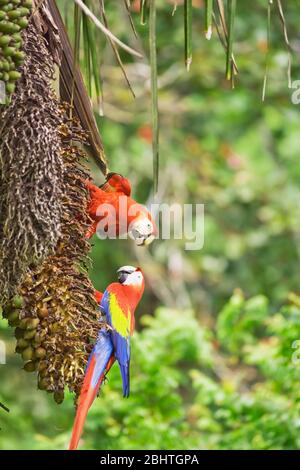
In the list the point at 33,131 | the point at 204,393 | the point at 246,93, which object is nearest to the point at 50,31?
the point at 33,131

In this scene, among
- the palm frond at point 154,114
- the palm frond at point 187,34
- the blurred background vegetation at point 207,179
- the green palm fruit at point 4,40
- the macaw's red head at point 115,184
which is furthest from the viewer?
the blurred background vegetation at point 207,179

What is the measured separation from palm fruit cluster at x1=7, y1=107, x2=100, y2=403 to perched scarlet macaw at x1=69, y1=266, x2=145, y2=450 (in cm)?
3

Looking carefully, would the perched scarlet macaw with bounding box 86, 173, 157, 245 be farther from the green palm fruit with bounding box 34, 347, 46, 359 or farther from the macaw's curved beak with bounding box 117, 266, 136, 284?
the green palm fruit with bounding box 34, 347, 46, 359

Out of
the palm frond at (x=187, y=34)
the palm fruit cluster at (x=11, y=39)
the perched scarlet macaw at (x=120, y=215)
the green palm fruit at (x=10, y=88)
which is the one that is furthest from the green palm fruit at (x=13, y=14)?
the perched scarlet macaw at (x=120, y=215)

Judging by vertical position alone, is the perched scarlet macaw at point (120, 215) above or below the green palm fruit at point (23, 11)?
below

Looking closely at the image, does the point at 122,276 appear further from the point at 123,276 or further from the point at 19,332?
the point at 19,332

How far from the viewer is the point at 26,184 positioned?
2135mm

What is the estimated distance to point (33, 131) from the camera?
7.02 ft

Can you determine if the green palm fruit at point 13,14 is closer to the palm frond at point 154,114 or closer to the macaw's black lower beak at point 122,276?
the palm frond at point 154,114

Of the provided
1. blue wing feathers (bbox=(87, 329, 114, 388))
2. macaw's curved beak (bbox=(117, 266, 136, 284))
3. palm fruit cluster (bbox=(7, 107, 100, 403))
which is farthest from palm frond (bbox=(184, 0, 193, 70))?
blue wing feathers (bbox=(87, 329, 114, 388))

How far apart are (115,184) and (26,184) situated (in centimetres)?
51

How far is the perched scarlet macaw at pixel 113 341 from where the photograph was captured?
7.20ft

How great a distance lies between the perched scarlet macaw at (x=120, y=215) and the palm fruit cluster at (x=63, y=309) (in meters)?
0.17
